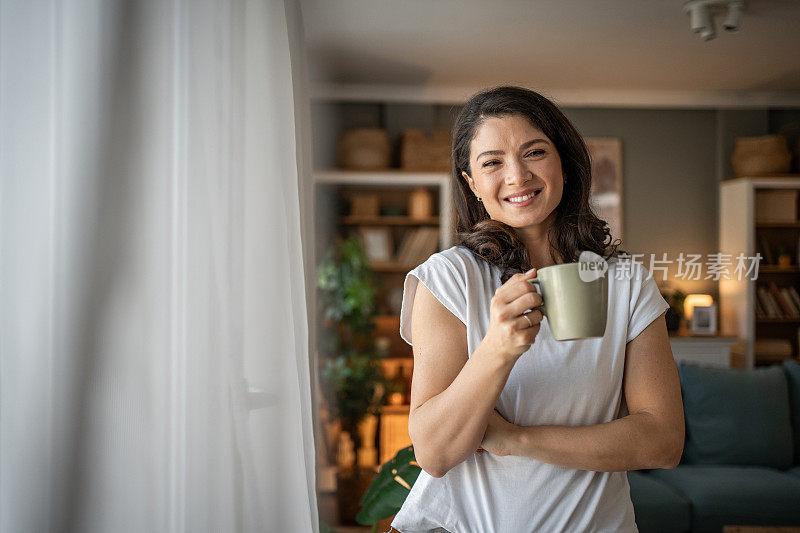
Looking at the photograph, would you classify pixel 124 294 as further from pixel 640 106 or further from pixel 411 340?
pixel 640 106

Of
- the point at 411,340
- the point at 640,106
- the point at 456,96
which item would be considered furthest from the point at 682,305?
the point at 411,340

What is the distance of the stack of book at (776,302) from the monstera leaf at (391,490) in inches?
153

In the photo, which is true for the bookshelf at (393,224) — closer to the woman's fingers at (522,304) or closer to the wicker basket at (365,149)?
the wicker basket at (365,149)

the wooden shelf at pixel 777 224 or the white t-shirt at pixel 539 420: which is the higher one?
the wooden shelf at pixel 777 224

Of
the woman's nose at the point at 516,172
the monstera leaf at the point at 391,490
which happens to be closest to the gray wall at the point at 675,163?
the monstera leaf at the point at 391,490

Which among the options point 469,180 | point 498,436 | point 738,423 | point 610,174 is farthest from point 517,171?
point 610,174

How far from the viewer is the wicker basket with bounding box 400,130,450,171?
4465 millimetres

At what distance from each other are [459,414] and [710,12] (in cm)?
321

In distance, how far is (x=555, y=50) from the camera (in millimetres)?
3889

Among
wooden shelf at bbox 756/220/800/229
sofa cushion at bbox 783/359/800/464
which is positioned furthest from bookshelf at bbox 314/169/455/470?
wooden shelf at bbox 756/220/800/229

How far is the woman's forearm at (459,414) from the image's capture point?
0.70 meters

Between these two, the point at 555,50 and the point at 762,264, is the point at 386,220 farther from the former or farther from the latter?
the point at 762,264

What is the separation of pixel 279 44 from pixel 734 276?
15.2 ft

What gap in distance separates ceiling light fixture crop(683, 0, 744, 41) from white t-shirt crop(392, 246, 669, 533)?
2.88m
